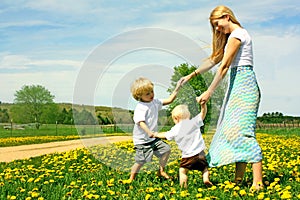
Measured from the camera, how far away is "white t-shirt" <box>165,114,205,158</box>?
6.04m

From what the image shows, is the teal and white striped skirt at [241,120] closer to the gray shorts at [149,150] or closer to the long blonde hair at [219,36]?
the long blonde hair at [219,36]

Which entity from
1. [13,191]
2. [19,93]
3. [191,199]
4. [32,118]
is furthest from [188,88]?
[19,93]

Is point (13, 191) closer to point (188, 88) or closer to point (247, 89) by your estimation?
point (188, 88)

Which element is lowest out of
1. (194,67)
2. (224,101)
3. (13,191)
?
(13,191)

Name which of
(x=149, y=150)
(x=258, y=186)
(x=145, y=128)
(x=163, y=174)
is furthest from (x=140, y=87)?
(x=258, y=186)

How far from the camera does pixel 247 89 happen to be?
5840 millimetres

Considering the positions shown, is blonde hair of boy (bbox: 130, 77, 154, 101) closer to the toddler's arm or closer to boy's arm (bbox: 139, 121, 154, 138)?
boy's arm (bbox: 139, 121, 154, 138)

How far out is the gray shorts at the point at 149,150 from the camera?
667 centimetres

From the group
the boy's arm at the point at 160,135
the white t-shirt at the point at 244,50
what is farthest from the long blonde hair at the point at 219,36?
the boy's arm at the point at 160,135

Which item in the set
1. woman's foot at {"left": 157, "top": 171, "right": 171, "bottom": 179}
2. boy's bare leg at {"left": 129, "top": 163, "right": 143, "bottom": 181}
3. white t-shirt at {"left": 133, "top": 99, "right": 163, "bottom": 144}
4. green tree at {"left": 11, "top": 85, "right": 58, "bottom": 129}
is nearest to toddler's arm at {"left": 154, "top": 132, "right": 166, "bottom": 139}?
white t-shirt at {"left": 133, "top": 99, "right": 163, "bottom": 144}

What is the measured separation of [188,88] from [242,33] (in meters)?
1.25

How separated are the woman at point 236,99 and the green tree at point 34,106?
3088 centimetres

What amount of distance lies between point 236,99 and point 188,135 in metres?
0.74

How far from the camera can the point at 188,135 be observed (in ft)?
20.0
